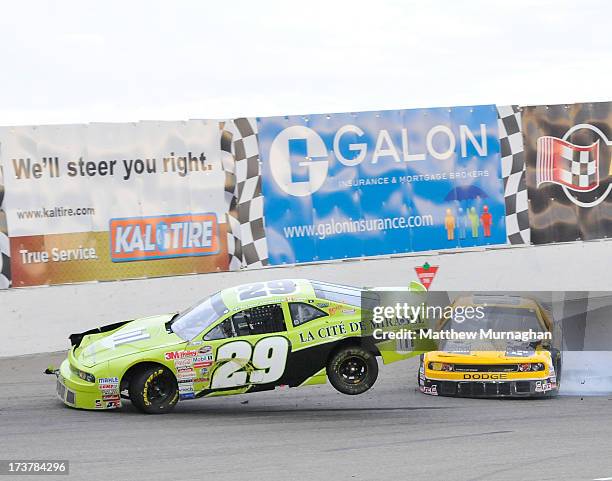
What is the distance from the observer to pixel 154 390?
39.7 ft

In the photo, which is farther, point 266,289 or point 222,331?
point 266,289

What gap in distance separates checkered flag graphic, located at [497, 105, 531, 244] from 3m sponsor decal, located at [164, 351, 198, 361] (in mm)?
9848

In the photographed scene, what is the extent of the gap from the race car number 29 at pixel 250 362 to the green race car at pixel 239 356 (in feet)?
0.04

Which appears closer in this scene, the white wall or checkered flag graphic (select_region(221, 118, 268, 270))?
the white wall

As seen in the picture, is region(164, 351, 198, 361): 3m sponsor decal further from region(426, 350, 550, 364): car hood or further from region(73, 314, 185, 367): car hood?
region(426, 350, 550, 364): car hood

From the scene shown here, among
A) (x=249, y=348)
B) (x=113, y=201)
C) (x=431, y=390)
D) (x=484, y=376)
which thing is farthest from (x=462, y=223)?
(x=249, y=348)

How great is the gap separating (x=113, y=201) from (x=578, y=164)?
9.06 metres

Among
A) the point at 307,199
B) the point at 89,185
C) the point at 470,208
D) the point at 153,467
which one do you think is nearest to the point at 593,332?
the point at 470,208

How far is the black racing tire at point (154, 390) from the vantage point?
1199 cm

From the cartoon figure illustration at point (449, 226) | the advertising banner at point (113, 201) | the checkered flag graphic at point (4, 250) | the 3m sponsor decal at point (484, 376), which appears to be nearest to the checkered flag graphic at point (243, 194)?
the advertising banner at point (113, 201)

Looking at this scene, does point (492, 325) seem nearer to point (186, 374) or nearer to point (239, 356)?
point (239, 356)

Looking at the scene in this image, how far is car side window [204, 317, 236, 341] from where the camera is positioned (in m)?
12.1

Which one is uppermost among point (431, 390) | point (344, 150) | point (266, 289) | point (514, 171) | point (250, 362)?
point (344, 150)

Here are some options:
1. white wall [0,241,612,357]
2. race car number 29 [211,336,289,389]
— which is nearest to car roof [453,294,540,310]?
race car number 29 [211,336,289,389]
